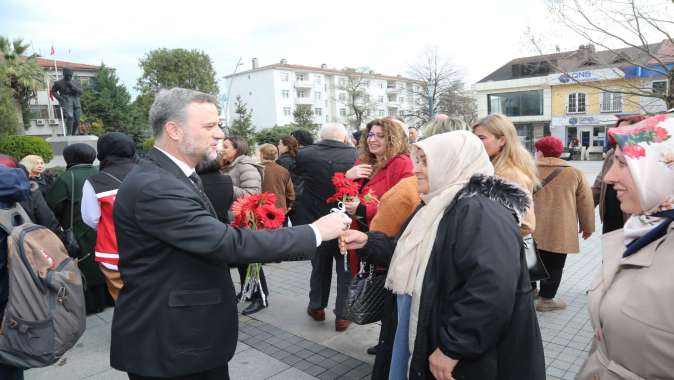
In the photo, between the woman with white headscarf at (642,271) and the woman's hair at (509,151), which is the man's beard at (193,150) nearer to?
the woman with white headscarf at (642,271)

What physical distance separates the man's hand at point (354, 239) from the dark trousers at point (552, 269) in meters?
2.99

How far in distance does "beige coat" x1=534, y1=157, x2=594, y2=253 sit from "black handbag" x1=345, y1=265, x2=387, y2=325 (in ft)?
8.90

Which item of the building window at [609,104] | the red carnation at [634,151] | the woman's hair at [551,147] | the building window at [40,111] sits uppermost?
the building window at [40,111]

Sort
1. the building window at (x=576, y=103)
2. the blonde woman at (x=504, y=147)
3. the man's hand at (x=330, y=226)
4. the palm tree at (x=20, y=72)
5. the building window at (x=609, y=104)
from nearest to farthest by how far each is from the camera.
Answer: the man's hand at (x=330, y=226) < the blonde woman at (x=504, y=147) < the palm tree at (x=20, y=72) < the building window at (x=609, y=104) < the building window at (x=576, y=103)

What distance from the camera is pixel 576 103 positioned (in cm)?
4062

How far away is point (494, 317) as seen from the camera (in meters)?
1.90

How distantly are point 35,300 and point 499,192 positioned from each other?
2771 mm

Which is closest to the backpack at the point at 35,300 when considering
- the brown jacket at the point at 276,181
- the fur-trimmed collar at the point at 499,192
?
the fur-trimmed collar at the point at 499,192

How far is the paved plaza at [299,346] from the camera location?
3.72 meters

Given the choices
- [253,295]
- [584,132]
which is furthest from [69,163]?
[584,132]

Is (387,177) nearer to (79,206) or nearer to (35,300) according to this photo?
(35,300)

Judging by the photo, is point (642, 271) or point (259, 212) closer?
point (642, 271)

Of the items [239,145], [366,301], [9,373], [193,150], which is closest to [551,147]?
[366,301]

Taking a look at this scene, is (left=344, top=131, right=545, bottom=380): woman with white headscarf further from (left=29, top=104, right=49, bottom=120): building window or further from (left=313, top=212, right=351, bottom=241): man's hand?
(left=29, top=104, right=49, bottom=120): building window
